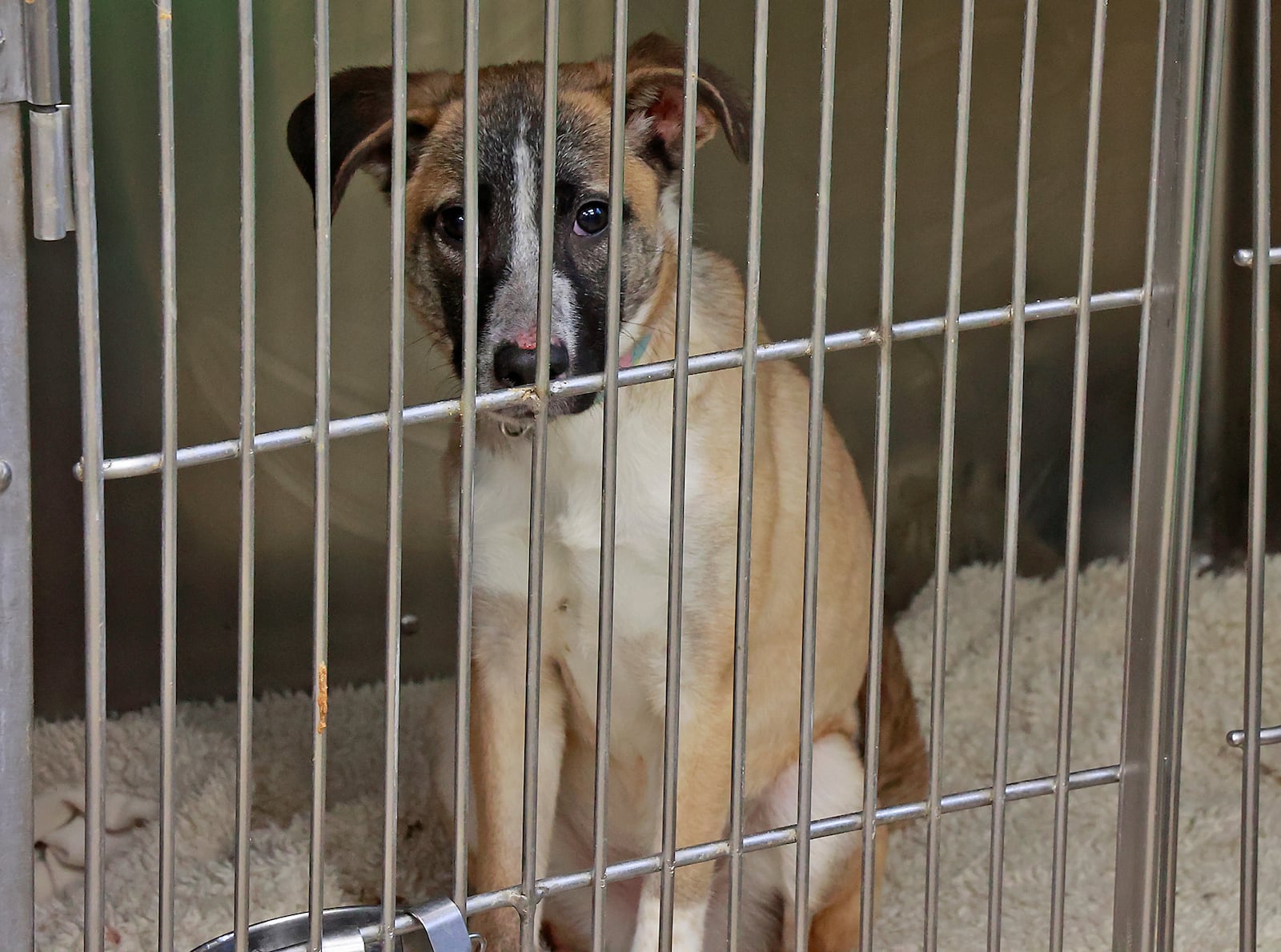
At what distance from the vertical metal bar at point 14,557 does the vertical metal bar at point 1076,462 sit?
0.87 m

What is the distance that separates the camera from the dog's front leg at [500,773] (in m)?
1.92

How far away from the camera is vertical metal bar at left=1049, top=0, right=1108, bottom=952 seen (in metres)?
1.35

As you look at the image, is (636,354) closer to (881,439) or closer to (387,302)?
(881,439)

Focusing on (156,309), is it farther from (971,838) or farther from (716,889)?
(971,838)

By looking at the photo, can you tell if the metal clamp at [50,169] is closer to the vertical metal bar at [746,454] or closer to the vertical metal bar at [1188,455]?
the vertical metal bar at [746,454]

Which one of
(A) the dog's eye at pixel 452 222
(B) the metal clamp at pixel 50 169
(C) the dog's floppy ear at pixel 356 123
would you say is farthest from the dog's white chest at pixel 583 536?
(B) the metal clamp at pixel 50 169

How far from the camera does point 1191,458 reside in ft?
4.83

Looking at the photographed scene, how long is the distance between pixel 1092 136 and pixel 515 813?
1106 mm

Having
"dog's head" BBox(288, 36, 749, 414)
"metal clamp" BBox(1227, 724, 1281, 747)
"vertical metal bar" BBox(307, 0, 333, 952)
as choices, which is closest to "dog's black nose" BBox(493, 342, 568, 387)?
"dog's head" BBox(288, 36, 749, 414)

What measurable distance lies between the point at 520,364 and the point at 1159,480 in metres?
0.63

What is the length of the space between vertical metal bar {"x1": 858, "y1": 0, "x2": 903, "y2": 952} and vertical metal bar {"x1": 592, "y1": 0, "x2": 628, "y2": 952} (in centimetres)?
22

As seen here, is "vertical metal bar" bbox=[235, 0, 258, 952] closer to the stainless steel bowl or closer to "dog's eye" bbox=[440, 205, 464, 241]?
the stainless steel bowl

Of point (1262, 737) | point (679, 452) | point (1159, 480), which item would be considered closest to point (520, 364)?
point (679, 452)

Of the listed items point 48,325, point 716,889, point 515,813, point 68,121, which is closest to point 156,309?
point 48,325
